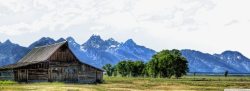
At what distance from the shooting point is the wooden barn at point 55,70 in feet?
267

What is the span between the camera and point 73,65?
85625 mm

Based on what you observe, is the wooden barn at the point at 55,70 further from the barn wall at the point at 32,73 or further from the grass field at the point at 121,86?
the grass field at the point at 121,86

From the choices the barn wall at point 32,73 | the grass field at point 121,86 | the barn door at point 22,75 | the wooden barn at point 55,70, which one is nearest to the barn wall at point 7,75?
the wooden barn at point 55,70

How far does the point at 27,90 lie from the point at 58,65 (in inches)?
1248

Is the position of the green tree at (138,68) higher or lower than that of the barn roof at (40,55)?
lower

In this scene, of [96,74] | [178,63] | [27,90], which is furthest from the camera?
[178,63]

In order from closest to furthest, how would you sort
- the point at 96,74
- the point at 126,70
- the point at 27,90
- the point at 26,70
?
the point at 27,90
the point at 26,70
the point at 96,74
the point at 126,70

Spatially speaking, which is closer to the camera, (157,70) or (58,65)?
(58,65)

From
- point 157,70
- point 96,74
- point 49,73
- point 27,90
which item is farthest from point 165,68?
point 27,90

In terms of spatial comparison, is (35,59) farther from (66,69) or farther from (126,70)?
(126,70)

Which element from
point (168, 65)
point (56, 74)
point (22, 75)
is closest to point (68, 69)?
point (56, 74)

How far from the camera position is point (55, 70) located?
8356 centimetres

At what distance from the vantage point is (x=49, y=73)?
8294cm

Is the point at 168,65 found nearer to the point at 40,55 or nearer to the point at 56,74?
the point at 40,55
